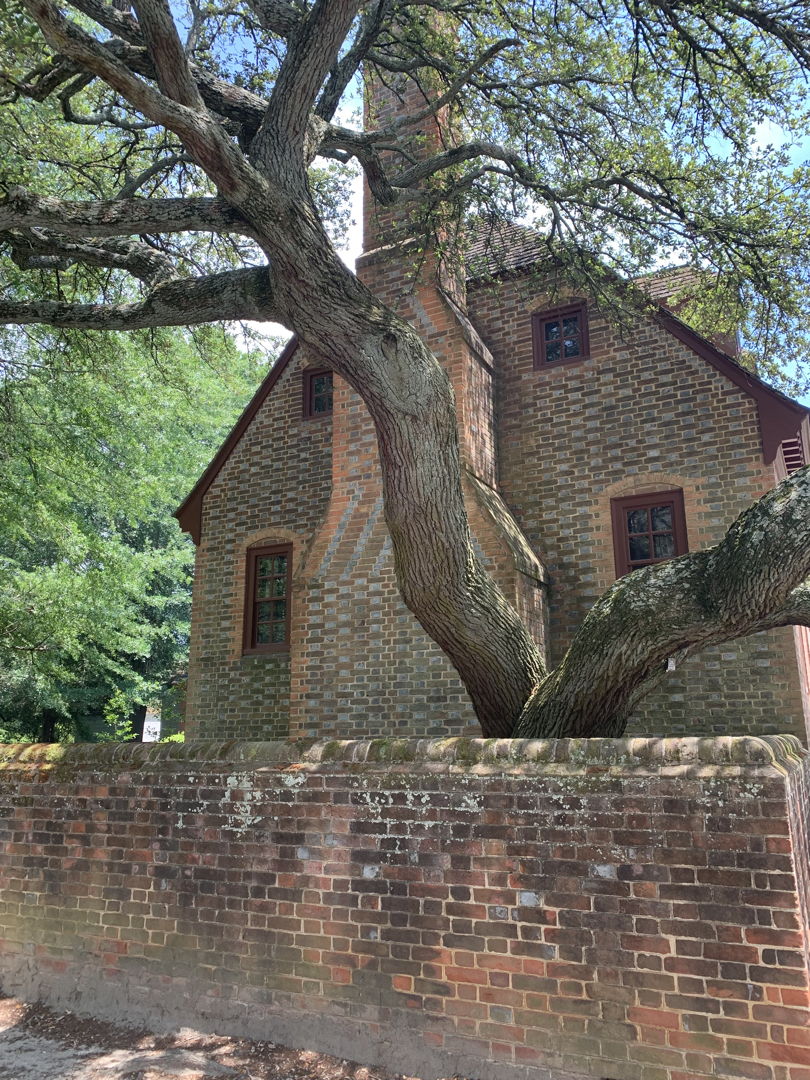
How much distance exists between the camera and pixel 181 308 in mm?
6633

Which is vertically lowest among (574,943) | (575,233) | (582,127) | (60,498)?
(574,943)

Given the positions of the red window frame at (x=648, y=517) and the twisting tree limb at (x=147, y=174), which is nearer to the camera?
the twisting tree limb at (x=147, y=174)

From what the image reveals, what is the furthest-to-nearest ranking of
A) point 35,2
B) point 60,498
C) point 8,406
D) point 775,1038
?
1. point 60,498
2. point 8,406
3. point 35,2
4. point 775,1038

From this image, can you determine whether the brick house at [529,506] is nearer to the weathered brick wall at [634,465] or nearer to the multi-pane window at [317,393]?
the weathered brick wall at [634,465]

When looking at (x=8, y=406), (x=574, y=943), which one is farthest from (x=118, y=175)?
(x=574, y=943)

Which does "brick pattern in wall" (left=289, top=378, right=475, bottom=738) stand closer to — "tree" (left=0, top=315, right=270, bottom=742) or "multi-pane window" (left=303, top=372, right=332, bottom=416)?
"multi-pane window" (left=303, top=372, right=332, bottom=416)

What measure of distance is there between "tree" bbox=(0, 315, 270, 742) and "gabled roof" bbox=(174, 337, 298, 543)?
2.63ft

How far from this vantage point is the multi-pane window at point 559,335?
1105 centimetres

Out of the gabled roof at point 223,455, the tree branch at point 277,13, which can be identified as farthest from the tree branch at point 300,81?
the gabled roof at point 223,455

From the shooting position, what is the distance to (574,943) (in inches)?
156

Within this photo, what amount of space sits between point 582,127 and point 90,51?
566 centimetres

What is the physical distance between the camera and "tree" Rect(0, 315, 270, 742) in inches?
463

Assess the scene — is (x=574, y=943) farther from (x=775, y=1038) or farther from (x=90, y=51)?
(x=90, y=51)

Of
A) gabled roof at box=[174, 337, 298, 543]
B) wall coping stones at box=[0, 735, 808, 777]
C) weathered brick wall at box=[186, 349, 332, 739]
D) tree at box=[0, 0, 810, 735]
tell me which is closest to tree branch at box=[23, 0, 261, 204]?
tree at box=[0, 0, 810, 735]
